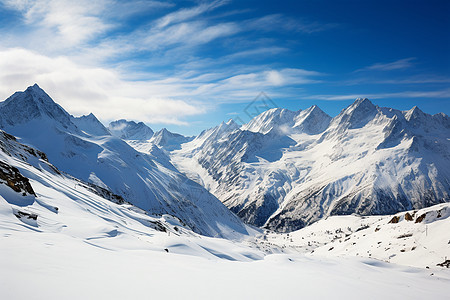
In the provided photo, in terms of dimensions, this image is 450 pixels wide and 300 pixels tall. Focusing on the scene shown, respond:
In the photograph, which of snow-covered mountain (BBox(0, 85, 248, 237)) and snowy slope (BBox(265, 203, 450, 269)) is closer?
snowy slope (BBox(265, 203, 450, 269))

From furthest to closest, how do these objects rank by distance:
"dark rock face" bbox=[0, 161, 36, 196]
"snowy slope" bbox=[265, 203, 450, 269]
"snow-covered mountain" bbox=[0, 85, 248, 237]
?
"snow-covered mountain" bbox=[0, 85, 248, 237] < "snowy slope" bbox=[265, 203, 450, 269] < "dark rock face" bbox=[0, 161, 36, 196]

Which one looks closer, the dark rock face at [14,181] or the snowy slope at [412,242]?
the dark rock face at [14,181]

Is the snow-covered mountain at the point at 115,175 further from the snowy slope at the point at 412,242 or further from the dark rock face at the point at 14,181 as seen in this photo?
the dark rock face at the point at 14,181

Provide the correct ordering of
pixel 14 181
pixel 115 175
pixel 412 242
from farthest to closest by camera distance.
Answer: pixel 115 175 → pixel 412 242 → pixel 14 181

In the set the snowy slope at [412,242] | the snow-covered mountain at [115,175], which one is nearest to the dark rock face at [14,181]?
the snowy slope at [412,242]

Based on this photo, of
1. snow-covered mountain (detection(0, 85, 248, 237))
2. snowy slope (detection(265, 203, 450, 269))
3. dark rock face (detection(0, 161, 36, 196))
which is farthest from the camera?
snow-covered mountain (detection(0, 85, 248, 237))

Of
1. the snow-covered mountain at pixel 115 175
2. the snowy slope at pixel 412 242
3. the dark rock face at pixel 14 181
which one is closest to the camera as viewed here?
the dark rock face at pixel 14 181

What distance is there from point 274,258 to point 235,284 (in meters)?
13.9

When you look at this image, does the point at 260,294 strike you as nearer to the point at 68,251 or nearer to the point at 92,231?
the point at 68,251

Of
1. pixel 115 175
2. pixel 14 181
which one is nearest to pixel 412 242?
pixel 14 181

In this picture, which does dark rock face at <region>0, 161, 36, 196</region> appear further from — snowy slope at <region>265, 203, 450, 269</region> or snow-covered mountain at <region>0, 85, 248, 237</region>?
snow-covered mountain at <region>0, 85, 248, 237</region>

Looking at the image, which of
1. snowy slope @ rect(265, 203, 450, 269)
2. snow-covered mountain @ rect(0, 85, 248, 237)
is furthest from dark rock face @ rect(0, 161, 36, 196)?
snow-covered mountain @ rect(0, 85, 248, 237)

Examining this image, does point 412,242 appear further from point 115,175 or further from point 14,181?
point 115,175

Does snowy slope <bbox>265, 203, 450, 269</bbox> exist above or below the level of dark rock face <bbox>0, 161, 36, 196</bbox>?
above
